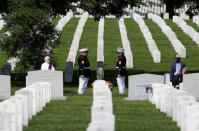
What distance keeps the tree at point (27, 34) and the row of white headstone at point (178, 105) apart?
10.4 m

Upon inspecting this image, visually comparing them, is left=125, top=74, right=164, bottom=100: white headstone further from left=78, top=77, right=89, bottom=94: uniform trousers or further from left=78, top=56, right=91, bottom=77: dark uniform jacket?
left=78, top=56, right=91, bottom=77: dark uniform jacket

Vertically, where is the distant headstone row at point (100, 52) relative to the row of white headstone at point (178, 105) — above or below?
above

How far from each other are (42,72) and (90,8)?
415 inches

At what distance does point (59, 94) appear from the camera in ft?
81.5

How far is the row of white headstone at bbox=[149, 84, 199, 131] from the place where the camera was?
12.7 meters

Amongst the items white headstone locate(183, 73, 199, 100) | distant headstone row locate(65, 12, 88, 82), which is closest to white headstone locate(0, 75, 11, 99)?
white headstone locate(183, 73, 199, 100)

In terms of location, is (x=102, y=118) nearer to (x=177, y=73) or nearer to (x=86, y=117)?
(x=86, y=117)

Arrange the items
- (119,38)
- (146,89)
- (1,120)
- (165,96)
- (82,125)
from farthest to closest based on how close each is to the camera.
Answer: (119,38) → (146,89) → (165,96) → (82,125) → (1,120)

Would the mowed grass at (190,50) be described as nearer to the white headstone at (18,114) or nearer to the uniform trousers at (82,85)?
the uniform trousers at (82,85)

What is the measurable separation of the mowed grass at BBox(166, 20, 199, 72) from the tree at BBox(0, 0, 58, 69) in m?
9.23

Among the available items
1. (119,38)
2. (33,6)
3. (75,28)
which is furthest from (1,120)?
(75,28)

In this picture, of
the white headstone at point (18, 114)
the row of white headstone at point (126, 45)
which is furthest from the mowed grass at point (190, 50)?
the white headstone at point (18, 114)

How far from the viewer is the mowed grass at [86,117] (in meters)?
16.1

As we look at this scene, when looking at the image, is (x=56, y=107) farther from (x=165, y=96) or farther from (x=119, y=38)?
(x=119, y=38)
